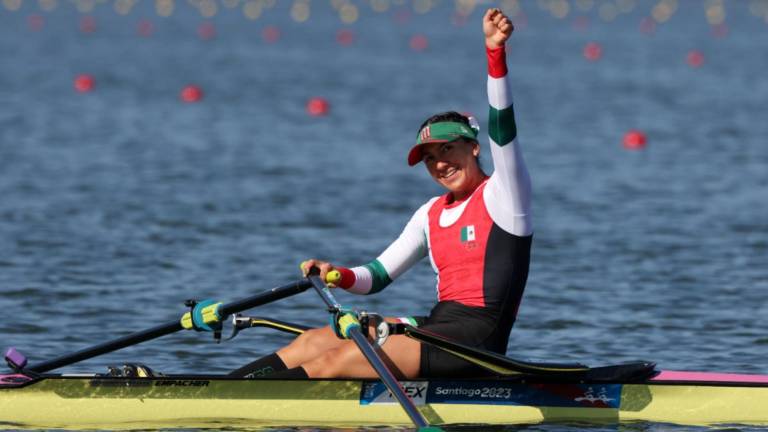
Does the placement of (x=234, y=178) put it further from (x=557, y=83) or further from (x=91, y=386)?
(x=557, y=83)

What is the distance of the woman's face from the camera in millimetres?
A: 7903

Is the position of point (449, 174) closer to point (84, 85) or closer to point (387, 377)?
point (387, 377)

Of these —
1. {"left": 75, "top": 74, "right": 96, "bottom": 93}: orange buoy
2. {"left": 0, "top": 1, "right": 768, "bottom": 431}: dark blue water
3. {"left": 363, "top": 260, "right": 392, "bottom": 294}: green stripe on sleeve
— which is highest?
{"left": 75, "top": 74, "right": 96, "bottom": 93}: orange buoy

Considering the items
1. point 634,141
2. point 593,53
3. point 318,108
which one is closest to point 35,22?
point 593,53

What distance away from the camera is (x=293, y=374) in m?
7.99

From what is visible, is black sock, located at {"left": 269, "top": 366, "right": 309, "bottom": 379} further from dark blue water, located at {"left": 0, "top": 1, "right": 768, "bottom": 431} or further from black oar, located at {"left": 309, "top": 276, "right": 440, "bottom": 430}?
dark blue water, located at {"left": 0, "top": 1, "right": 768, "bottom": 431}

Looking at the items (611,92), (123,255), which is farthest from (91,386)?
(611,92)

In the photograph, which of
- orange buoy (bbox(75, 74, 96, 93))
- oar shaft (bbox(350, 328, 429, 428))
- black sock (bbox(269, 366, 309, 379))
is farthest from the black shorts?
orange buoy (bbox(75, 74, 96, 93))

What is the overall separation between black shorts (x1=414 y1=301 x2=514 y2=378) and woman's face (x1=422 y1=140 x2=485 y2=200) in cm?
58

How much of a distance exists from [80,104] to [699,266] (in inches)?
635

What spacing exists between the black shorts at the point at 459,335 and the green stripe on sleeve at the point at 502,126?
35.2 inches

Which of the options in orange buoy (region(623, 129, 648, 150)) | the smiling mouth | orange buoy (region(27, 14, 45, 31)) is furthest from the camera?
orange buoy (region(27, 14, 45, 31))

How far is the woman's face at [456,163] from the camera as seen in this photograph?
790 centimetres

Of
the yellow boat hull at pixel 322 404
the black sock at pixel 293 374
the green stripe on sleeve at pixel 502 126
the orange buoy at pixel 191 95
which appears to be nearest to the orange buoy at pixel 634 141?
the orange buoy at pixel 191 95
